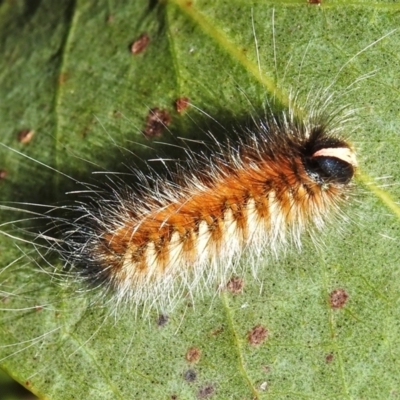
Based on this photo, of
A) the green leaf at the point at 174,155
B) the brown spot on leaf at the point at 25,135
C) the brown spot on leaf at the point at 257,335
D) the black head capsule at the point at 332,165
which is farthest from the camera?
the brown spot on leaf at the point at 25,135

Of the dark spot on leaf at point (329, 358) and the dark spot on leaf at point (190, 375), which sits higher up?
the dark spot on leaf at point (329, 358)

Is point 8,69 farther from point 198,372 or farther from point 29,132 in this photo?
point 198,372

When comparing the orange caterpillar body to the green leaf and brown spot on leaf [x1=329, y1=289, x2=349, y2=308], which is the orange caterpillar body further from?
brown spot on leaf [x1=329, y1=289, x2=349, y2=308]

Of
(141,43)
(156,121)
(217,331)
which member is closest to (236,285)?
(217,331)

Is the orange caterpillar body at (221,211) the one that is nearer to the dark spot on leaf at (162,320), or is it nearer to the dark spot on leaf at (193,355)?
the dark spot on leaf at (162,320)

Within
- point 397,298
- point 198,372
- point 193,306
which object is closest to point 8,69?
point 193,306

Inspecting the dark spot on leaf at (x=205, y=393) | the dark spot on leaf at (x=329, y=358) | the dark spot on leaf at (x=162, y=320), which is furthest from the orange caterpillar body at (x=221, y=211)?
the dark spot on leaf at (x=329, y=358)

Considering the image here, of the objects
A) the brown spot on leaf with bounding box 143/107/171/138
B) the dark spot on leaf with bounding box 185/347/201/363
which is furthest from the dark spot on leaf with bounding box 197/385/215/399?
the brown spot on leaf with bounding box 143/107/171/138
